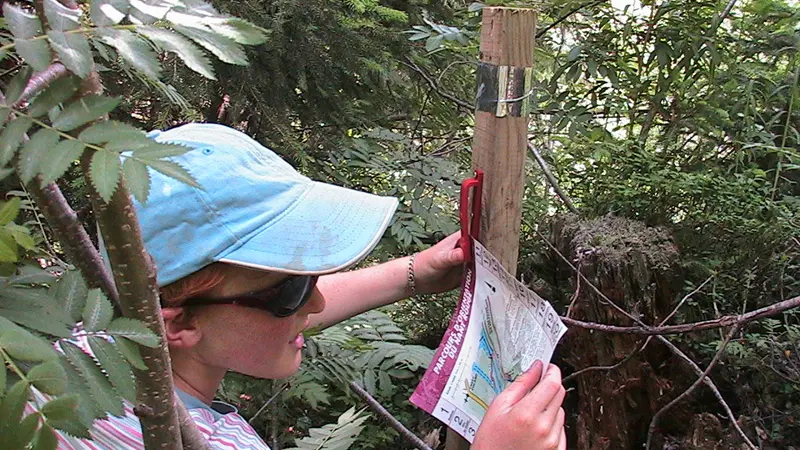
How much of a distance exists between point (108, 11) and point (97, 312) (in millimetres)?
207

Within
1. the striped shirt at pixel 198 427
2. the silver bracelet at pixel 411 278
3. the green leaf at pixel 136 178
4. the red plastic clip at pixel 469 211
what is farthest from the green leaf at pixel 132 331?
the silver bracelet at pixel 411 278

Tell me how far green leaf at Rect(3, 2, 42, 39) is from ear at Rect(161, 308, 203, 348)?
2.06ft

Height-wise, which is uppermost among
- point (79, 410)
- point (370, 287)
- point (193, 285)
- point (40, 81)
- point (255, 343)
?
point (40, 81)

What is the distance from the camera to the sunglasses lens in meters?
1.03

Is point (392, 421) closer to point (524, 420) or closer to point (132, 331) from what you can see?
point (524, 420)

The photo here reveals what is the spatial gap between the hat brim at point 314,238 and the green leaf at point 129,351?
44 centimetres

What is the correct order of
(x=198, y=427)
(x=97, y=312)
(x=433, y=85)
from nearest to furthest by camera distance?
(x=97, y=312)
(x=198, y=427)
(x=433, y=85)

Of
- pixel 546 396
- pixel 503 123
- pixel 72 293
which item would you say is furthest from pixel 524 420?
pixel 72 293

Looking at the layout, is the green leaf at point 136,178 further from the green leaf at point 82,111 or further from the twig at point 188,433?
the twig at point 188,433

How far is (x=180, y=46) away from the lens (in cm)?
45

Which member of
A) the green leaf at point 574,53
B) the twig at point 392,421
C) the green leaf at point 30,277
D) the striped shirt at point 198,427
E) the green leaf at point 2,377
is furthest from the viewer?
the green leaf at point 574,53

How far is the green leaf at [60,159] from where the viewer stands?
42 centimetres

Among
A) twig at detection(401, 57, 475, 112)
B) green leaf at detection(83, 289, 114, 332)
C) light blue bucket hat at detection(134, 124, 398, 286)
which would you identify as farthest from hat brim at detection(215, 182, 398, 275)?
twig at detection(401, 57, 475, 112)

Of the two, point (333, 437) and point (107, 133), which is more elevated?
point (107, 133)
